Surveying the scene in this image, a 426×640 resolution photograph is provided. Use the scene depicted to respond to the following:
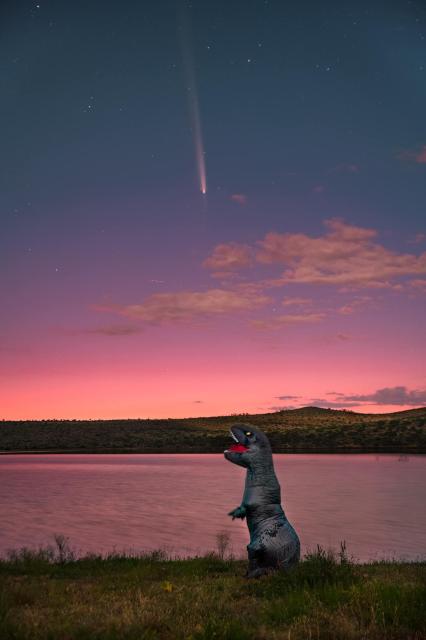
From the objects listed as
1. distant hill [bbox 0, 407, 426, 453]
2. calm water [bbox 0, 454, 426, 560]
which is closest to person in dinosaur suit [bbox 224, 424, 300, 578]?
calm water [bbox 0, 454, 426, 560]

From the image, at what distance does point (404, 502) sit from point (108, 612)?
24.3 metres

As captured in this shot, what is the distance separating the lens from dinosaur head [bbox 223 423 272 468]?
11.2 meters

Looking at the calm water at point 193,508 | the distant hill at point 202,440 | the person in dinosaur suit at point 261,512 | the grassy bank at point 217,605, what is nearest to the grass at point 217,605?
the grassy bank at point 217,605

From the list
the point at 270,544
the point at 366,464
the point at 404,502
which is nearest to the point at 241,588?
the point at 270,544

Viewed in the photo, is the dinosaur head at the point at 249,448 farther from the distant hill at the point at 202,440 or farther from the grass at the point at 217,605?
the distant hill at the point at 202,440

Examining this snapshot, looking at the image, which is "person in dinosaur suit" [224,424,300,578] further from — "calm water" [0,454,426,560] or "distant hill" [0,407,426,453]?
"distant hill" [0,407,426,453]

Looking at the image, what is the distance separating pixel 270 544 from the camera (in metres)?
10.8

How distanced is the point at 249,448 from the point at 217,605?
10.1ft

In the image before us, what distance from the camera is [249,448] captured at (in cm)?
1134

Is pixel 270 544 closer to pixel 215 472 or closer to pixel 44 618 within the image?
pixel 44 618

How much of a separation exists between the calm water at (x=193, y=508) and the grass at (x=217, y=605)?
733 centimetres

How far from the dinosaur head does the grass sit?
1.71 meters

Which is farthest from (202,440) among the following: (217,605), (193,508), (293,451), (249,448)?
(217,605)

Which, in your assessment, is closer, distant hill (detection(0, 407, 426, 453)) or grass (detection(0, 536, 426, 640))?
grass (detection(0, 536, 426, 640))
